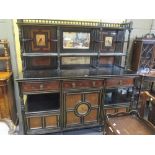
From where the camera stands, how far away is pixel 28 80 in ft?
6.56

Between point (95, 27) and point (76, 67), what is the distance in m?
0.74

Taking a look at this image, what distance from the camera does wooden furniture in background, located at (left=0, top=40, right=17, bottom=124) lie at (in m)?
2.24

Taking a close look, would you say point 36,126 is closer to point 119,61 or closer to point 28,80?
point 28,80

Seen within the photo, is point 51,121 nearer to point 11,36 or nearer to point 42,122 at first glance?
point 42,122

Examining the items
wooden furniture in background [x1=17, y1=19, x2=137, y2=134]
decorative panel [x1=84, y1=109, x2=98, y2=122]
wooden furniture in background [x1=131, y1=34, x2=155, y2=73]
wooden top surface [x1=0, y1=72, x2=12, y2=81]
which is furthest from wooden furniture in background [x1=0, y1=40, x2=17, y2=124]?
wooden furniture in background [x1=131, y1=34, x2=155, y2=73]

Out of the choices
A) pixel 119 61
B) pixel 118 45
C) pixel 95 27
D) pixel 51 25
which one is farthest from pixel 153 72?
pixel 51 25

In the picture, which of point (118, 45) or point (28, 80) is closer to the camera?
point (28, 80)

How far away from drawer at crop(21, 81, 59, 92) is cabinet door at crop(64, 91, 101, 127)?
226mm

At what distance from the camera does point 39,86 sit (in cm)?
207

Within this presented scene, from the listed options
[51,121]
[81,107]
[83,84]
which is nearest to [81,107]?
[81,107]

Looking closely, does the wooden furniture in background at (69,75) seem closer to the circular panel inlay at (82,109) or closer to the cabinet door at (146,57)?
the circular panel inlay at (82,109)

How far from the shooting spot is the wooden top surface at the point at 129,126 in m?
1.46

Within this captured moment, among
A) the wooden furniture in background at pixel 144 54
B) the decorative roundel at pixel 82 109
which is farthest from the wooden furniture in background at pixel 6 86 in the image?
Answer: the wooden furniture in background at pixel 144 54

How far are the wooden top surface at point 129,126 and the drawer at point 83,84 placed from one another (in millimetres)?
701
